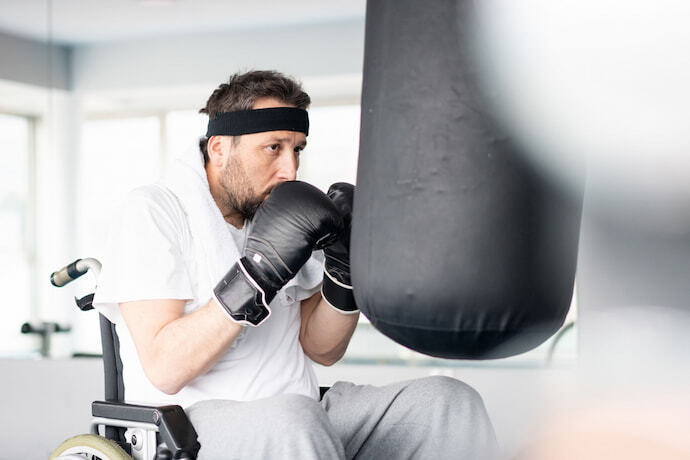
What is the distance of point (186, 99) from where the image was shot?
354cm

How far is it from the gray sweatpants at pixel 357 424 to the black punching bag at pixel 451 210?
51 centimetres

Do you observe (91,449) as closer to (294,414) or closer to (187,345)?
(187,345)

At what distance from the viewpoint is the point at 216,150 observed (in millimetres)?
1586

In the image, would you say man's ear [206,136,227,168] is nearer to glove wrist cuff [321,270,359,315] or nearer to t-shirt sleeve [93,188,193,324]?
t-shirt sleeve [93,188,193,324]

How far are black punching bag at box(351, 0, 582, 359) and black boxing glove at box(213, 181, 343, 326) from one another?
0.51 m

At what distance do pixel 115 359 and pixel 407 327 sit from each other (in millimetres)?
898

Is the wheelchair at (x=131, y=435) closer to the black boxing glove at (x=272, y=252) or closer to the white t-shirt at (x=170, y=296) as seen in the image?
the white t-shirt at (x=170, y=296)

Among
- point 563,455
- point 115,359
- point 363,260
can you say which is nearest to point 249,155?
point 115,359

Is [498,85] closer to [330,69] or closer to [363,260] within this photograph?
[363,260]

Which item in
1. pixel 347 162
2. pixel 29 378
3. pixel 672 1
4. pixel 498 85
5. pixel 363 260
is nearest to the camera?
pixel 672 1

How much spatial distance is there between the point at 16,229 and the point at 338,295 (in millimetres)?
2331

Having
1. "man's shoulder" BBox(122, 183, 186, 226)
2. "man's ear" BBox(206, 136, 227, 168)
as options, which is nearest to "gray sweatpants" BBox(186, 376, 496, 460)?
"man's shoulder" BBox(122, 183, 186, 226)

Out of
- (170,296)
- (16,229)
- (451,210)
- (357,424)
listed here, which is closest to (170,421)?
(170,296)

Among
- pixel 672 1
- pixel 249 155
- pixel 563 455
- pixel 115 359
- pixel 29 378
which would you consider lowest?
pixel 29 378
